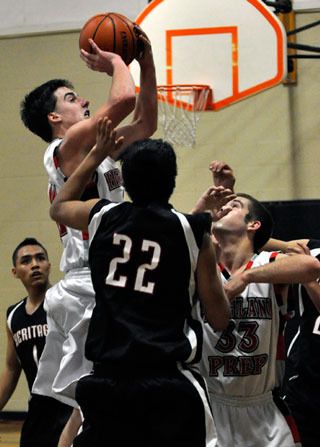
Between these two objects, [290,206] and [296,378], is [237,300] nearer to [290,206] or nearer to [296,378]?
[296,378]

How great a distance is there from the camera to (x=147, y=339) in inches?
134

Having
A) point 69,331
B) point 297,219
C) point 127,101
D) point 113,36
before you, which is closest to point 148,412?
point 69,331

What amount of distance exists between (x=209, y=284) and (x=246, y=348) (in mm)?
1012

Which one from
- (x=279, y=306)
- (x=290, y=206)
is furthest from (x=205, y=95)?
(x=279, y=306)

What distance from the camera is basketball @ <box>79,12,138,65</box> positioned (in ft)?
14.9

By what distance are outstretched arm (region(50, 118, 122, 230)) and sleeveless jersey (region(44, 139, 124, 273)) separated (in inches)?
23.0

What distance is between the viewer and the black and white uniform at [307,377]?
5.10m

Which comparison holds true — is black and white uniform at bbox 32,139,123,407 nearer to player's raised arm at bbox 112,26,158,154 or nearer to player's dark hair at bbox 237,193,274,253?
player's raised arm at bbox 112,26,158,154

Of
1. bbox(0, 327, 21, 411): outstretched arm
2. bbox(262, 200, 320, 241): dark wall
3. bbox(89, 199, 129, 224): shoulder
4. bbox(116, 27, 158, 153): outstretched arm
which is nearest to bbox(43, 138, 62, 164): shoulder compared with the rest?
bbox(116, 27, 158, 153): outstretched arm

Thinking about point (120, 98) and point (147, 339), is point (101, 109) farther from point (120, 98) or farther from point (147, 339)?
point (147, 339)

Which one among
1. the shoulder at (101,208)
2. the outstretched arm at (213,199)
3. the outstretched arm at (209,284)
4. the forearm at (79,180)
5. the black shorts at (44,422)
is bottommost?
the black shorts at (44,422)

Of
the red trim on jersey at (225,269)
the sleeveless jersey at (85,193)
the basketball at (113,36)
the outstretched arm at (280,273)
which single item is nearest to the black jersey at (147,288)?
the outstretched arm at (280,273)

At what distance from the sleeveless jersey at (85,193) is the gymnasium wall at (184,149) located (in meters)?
4.73

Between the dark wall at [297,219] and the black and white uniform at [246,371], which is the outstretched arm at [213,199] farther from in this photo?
the dark wall at [297,219]
